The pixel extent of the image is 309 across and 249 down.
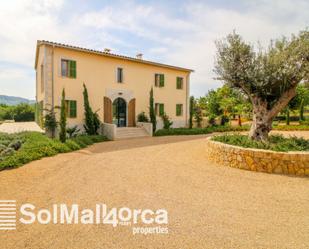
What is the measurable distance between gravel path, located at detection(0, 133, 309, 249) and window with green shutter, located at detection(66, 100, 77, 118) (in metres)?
6.48

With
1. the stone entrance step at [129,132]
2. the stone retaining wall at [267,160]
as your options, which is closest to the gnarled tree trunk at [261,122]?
the stone retaining wall at [267,160]

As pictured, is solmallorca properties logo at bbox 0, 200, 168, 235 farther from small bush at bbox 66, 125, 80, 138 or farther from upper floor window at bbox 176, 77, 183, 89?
upper floor window at bbox 176, 77, 183, 89

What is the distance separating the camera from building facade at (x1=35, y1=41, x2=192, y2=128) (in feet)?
47.3

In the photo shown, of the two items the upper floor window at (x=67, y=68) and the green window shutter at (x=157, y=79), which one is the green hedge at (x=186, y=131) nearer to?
the green window shutter at (x=157, y=79)

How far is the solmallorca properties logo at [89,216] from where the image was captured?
4.05 m

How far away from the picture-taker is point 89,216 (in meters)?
4.34

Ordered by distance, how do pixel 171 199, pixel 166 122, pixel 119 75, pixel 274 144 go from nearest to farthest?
pixel 171 199 → pixel 274 144 → pixel 119 75 → pixel 166 122

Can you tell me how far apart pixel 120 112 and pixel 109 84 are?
241cm

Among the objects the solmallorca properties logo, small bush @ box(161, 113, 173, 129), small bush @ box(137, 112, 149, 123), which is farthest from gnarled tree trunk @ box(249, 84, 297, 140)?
small bush @ box(161, 113, 173, 129)

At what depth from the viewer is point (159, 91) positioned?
2014 centimetres

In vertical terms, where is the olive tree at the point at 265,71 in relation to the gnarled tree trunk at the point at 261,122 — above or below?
above

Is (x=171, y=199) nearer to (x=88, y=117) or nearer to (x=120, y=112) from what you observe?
(x=88, y=117)

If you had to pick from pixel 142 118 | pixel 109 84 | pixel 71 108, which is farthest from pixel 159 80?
pixel 71 108

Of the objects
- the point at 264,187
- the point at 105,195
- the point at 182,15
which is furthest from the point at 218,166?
the point at 182,15
